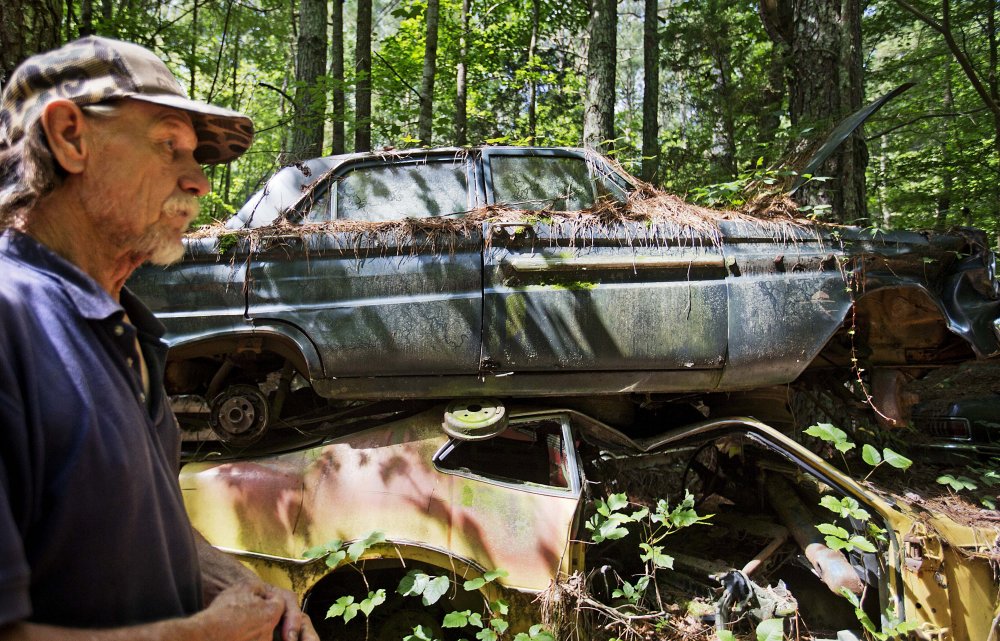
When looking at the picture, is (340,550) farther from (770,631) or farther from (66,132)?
(66,132)

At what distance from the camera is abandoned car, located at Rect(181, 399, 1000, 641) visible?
2.58 meters

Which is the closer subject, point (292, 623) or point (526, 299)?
point (292, 623)

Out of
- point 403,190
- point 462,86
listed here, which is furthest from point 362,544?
point 462,86

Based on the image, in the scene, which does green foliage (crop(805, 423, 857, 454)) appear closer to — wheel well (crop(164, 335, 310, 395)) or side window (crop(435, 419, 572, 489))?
side window (crop(435, 419, 572, 489))

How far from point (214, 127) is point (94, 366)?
685 mm

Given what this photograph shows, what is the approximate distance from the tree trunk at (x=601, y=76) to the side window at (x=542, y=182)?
408 centimetres

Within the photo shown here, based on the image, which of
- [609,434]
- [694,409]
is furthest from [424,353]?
[694,409]

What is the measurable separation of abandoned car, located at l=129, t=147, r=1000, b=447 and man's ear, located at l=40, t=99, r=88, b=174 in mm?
2144

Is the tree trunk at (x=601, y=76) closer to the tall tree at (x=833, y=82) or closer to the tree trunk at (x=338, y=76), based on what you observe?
the tall tree at (x=833, y=82)

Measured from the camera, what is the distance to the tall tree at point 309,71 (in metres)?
6.58

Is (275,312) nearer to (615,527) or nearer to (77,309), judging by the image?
(615,527)

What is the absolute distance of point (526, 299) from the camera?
322 cm

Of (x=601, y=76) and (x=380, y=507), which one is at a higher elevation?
(x=601, y=76)

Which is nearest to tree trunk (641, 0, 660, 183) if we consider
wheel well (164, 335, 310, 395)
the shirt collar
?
wheel well (164, 335, 310, 395)
